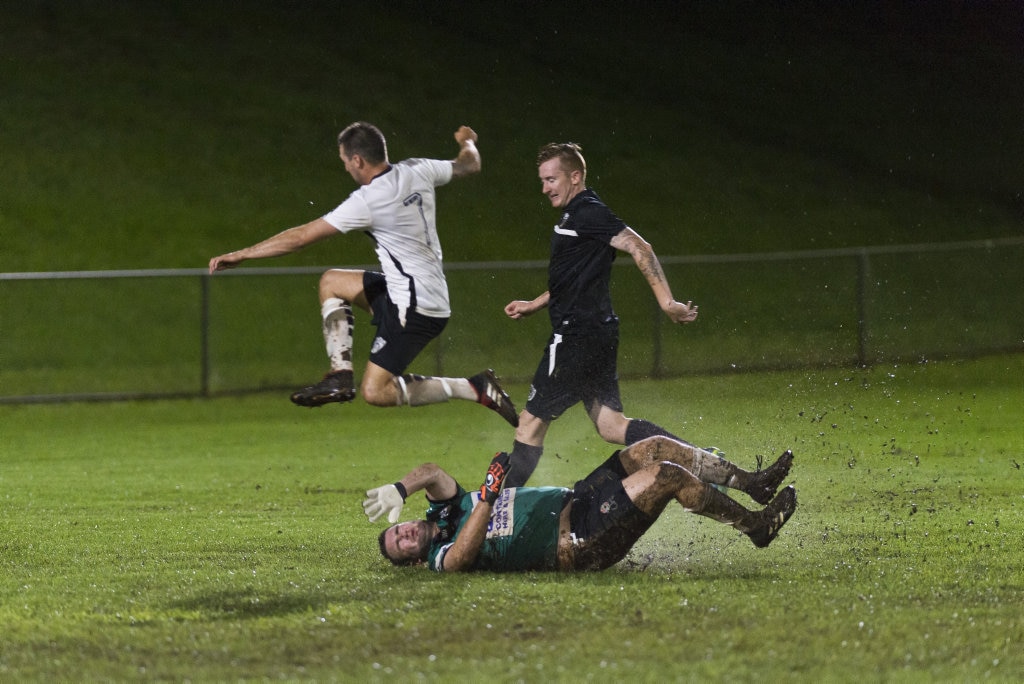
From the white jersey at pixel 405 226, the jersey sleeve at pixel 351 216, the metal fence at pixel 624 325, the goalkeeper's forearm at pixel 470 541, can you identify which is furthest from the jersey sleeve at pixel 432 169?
the metal fence at pixel 624 325

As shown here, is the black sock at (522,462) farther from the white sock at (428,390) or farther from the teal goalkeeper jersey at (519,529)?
the teal goalkeeper jersey at (519,529)

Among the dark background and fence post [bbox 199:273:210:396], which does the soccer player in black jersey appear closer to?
fence post [bbox 199:273:210:396]

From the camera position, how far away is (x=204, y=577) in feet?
26.1

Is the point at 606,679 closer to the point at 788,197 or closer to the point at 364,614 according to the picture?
the point at 364,614

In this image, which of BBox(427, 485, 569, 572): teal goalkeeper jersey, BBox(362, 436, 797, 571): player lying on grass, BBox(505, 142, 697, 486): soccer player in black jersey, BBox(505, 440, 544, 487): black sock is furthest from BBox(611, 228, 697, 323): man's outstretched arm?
BBox(427, 485, 569, 572): teal goalkeeper jersey

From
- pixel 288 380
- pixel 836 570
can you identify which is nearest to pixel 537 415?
pixel 836 570

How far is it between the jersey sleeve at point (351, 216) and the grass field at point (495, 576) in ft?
6.45

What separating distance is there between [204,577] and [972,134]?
3050cm

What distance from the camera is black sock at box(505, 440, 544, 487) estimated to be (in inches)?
334

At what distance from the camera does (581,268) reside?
28.0ft

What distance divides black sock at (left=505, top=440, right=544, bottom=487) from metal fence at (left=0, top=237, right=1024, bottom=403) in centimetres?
1032

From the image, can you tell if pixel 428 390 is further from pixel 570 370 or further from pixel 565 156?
pixel 565 156

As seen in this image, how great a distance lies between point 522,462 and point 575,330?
2.76ft

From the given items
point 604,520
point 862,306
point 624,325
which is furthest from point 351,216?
point 862,306
